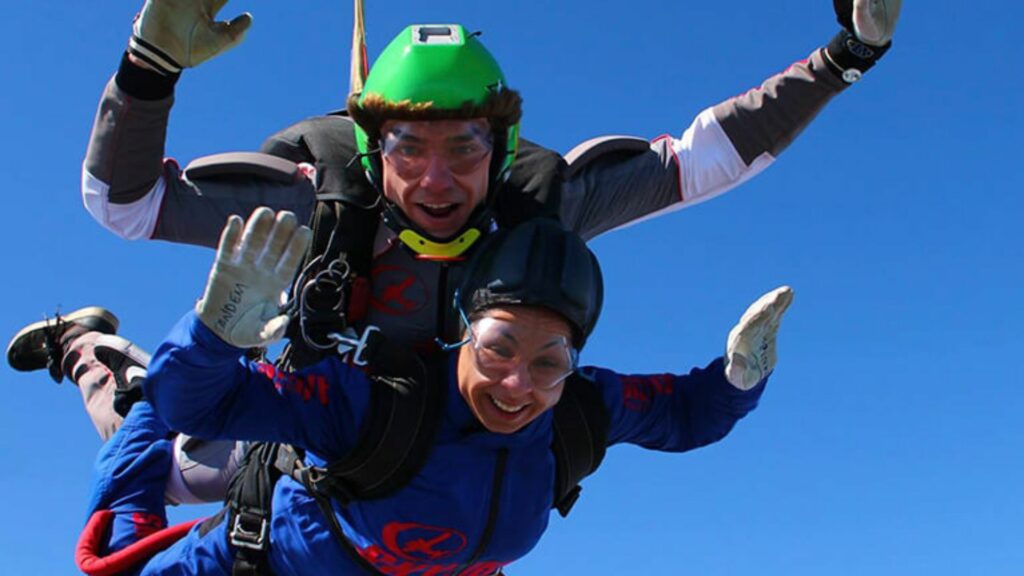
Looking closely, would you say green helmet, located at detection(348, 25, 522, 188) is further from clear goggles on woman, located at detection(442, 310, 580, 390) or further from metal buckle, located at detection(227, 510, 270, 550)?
metal buckle, located at detection(227, 510, 270, 550)

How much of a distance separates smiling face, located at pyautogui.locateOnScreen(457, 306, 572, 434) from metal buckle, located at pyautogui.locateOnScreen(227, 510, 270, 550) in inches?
33.2

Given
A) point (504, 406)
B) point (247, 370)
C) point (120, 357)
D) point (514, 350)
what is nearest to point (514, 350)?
point (514, 350)

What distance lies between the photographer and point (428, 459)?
380cm

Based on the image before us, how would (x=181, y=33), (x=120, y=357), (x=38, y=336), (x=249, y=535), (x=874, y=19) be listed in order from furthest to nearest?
(x=38, y=336)
(x=120, y=357)
(x=874, y=19)
(x=249, y=535)
(x=181, y=33)

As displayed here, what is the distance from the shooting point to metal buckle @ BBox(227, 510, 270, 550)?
4172 mm

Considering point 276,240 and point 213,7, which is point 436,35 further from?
point 276,240

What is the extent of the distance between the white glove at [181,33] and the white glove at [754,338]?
1.73 meters

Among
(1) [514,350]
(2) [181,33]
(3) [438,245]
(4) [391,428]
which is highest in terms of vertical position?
(2) [181,33]

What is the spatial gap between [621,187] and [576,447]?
965mm

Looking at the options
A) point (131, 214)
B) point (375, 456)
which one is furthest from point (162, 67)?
point (375, 456)

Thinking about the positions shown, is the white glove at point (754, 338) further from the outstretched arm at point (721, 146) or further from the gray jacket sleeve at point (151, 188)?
the gray jacket sleeve at point (151, 188)

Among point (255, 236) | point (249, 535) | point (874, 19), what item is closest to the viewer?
point (255, 236)

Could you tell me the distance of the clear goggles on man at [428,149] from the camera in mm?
3900

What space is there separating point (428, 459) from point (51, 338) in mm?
3218
